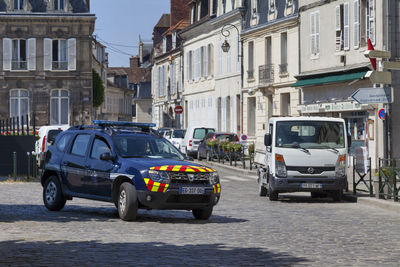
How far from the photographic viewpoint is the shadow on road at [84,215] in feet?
49.2

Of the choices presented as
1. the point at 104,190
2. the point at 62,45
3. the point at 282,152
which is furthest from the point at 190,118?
the point at 104,190

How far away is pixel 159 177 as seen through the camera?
47.8 ft

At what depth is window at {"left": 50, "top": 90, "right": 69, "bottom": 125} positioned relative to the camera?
59.2 m

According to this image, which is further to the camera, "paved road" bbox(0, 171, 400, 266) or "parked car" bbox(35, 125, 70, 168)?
"parked car" bbox(35, 125, 70, 168)

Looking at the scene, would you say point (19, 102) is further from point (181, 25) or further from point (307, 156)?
point (307, 156)

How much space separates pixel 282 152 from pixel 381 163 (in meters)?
2.27

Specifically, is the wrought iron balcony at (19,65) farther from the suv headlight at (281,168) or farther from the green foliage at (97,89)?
the suv headlight at (281,168)

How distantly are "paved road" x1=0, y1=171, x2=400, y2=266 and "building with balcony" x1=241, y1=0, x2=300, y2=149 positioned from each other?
2329 centimetres

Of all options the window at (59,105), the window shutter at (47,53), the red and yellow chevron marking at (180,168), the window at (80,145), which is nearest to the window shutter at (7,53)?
the window shutter at (47,53)

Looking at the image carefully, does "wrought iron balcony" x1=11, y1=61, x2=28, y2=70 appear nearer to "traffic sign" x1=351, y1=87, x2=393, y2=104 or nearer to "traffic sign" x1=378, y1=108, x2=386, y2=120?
"traffic sign" x1=378, y1=108, x2=386, y2=120

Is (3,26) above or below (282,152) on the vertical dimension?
above

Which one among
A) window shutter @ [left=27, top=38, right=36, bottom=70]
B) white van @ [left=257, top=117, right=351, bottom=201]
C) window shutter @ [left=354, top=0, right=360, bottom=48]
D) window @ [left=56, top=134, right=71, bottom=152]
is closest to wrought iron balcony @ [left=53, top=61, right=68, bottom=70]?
window shutter @ [left=27, top=38, right=36, bottom=70]

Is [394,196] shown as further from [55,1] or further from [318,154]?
[55,1]

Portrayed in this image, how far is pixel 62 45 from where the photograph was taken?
58.9 meters
